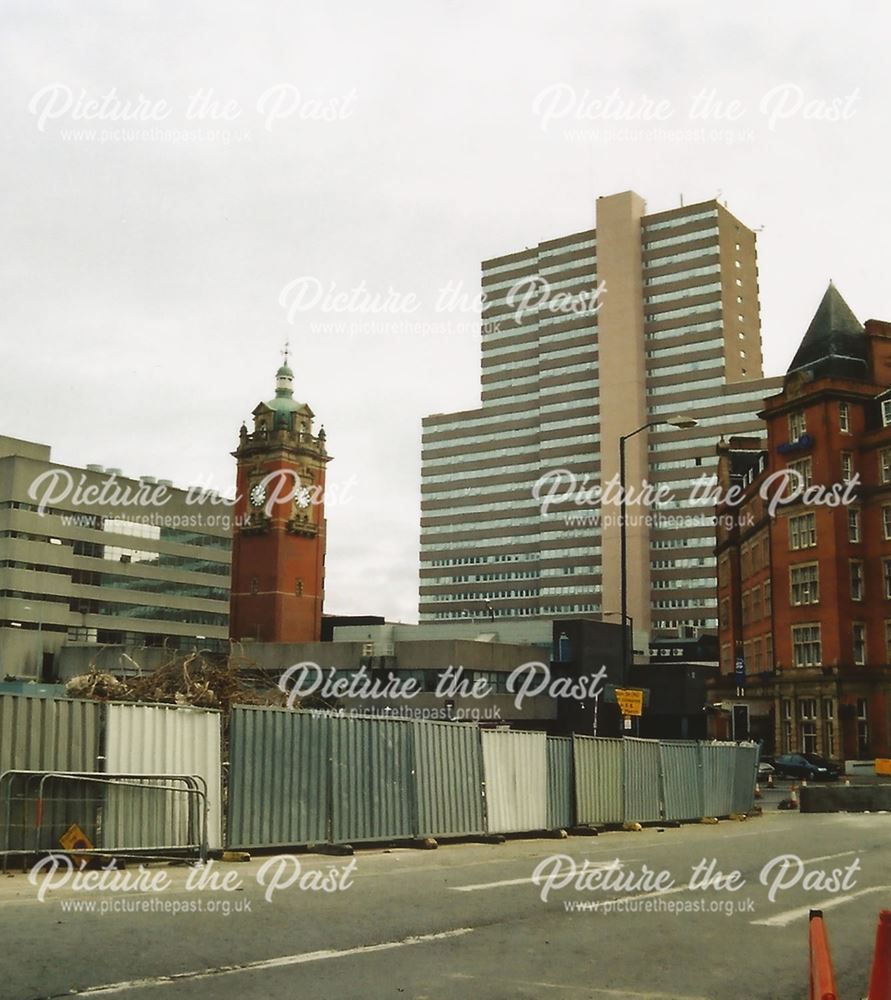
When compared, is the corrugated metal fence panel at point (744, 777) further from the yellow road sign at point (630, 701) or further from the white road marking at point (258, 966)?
the white road marking at point (258, 966)

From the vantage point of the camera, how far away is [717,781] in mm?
28141

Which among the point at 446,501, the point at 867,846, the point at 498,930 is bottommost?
the point at 867,846

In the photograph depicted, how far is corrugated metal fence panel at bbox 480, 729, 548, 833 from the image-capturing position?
19.2 metres

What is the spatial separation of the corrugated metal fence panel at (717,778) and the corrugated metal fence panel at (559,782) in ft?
23.9

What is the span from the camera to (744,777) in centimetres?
2998

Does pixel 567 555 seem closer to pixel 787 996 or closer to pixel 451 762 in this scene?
pixel 451 762

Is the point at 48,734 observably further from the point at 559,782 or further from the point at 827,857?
the point at 827,857

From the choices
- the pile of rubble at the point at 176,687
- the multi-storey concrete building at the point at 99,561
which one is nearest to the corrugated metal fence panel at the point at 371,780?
the pile of rubble at the point at 176,687

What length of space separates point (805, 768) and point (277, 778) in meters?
42.3

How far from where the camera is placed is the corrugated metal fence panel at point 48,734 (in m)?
12.4

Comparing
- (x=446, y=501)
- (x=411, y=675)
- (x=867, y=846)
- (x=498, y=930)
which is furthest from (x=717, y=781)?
(x=446, y=501)

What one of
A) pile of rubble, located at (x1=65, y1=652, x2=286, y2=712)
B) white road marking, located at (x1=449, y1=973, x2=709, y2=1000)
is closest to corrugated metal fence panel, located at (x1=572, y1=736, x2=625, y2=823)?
pile of rubble, located at (x1=65, y1=652, x2=286, y2=712)

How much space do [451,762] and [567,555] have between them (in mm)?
138573

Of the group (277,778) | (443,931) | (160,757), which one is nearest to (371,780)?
(277,778)
